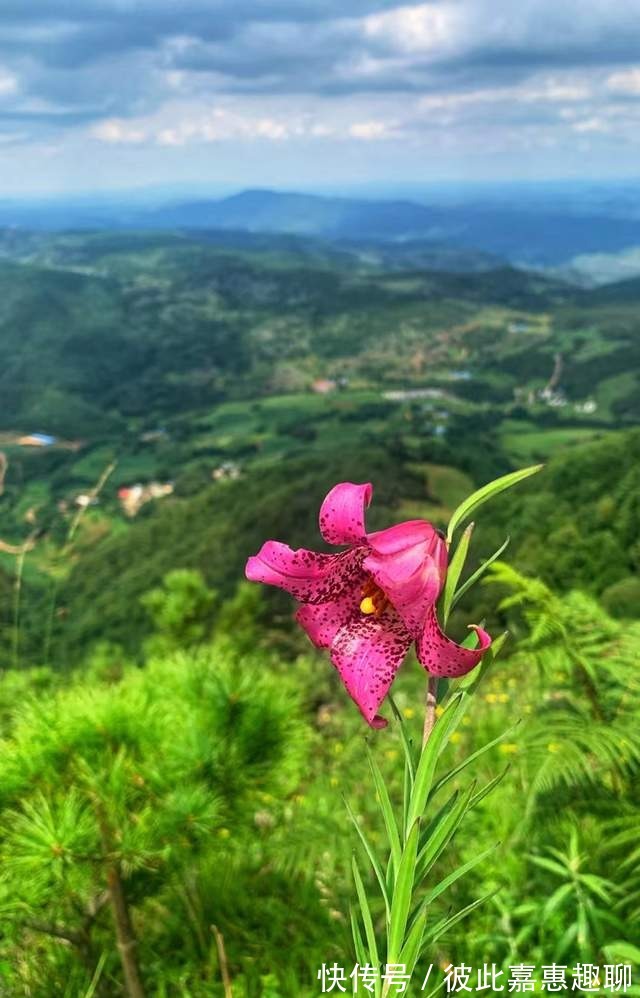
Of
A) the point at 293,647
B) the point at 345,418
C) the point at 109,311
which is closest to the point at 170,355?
the point at 109,311

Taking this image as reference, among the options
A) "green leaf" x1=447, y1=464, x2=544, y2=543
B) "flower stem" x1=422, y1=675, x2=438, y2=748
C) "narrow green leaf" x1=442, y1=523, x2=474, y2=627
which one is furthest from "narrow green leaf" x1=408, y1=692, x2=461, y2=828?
"green leaf" x1=447, y1=464, x2=544, y2=543

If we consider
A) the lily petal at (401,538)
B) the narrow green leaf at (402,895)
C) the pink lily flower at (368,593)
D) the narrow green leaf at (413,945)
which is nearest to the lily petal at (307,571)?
the pink lily flower at (368,593)

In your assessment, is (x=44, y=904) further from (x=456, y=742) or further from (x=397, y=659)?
(x=456, y=742)

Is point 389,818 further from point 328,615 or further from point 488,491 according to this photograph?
point 488,491

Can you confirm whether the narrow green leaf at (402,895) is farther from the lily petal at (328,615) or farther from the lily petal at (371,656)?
the lily petal at (328,615)

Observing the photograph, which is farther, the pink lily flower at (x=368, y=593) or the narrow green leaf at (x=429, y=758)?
the narrow green leaf at (x=429, y=758)

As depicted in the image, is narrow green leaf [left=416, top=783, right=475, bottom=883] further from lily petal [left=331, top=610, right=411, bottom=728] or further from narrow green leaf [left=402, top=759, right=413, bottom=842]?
lily petal [left=331, top=610, right=411, bottom=728]
